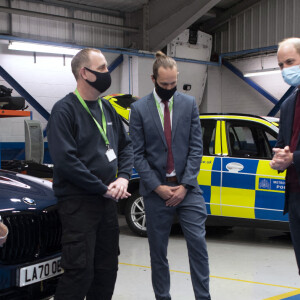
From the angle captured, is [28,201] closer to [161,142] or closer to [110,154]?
[110,154]

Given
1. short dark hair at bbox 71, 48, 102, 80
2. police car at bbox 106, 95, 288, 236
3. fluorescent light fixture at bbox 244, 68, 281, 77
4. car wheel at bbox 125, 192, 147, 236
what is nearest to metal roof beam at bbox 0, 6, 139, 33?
fluorescent light fixture at bbox 244, 68, 281, 77

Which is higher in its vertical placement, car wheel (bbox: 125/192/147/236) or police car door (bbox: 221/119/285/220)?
police car door (bbox: 221/119/285/220)

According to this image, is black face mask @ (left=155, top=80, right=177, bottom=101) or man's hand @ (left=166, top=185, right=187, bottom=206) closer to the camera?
man's hand @ (left=166, top=185, right=187, bottom=206)

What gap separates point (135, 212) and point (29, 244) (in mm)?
3335

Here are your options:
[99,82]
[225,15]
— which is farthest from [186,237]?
[225,15]

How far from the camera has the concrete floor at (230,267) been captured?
3693 mm

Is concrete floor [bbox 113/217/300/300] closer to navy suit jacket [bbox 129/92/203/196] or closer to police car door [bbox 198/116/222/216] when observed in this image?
police car door [bbox 198/116/222/216]

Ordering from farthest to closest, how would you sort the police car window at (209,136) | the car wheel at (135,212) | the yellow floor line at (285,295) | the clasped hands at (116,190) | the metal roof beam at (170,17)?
the metal roof beam at (170,17), the car wheel at (135,212), the police car window at (209,136), the yellow floor line at (285,295), the clasped hands at (116,190)

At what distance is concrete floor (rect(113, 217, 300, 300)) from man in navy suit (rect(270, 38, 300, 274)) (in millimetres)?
1442

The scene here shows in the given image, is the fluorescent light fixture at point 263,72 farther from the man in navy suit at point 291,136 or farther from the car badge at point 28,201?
the car badge at point 28,201

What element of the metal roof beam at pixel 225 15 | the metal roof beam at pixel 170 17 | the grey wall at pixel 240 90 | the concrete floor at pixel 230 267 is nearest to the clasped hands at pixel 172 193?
the concrete floor at pixel 230 267

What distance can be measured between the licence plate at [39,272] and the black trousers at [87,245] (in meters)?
0.21

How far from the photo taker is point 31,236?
8.43 ft

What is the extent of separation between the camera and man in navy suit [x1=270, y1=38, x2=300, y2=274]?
2.30 meters
